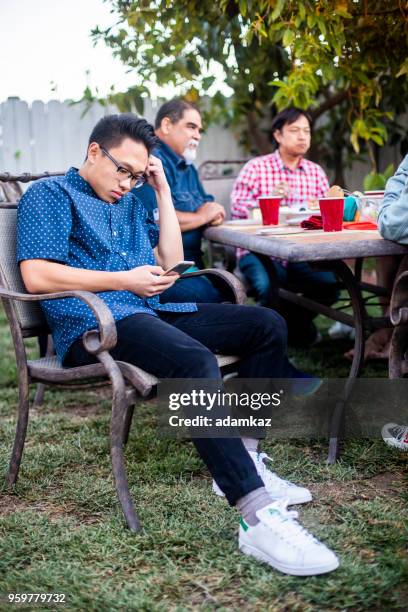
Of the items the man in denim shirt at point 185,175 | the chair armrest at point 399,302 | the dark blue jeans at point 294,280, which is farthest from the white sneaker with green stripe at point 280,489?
the dark blue jeans at point 294,280

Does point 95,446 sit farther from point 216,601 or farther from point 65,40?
point 65,40

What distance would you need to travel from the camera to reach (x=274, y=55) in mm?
5617

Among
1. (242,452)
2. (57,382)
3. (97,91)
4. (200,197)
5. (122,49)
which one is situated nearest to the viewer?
(242,452)

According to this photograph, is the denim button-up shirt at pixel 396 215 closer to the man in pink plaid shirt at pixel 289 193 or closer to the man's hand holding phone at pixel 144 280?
the man's hand holding phone at pixel 144 280

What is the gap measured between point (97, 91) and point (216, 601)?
17.6 feet

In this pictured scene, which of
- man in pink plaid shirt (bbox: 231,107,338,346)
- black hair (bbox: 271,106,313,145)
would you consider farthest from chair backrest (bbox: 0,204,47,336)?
black hair (bbox: 271,106,313,145)

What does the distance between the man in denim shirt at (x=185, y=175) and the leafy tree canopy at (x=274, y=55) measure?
517 millimetres

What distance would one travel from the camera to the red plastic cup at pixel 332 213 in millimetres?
2865

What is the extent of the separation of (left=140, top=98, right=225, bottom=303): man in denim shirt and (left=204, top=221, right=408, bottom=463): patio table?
0.27 meters

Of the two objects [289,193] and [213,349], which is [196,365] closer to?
[213,349]

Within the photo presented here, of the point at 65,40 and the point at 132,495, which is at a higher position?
the point at 65,40

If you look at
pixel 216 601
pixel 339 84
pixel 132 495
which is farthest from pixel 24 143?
pixel 216 601

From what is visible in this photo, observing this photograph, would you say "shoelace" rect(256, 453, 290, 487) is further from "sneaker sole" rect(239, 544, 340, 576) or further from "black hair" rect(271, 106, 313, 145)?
"black hair" rect(271, 106, 313, 145)

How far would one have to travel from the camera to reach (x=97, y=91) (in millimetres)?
6590
